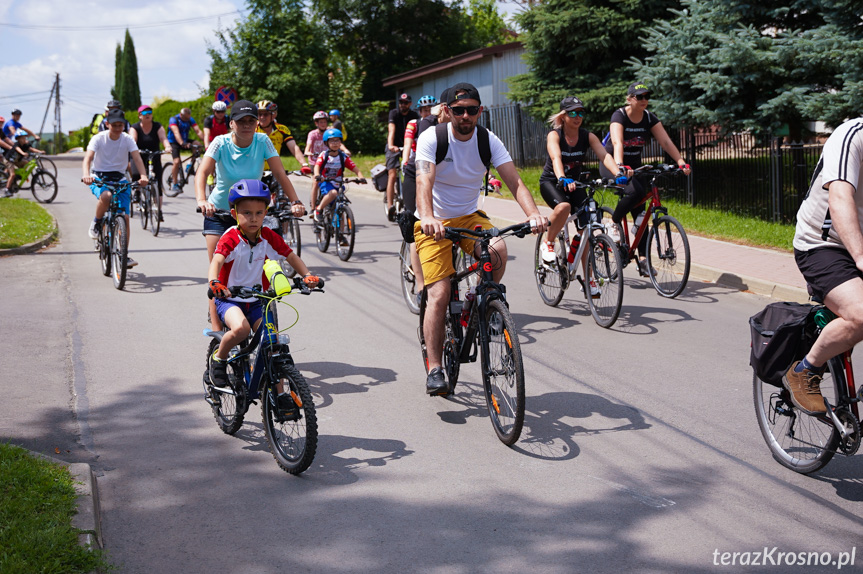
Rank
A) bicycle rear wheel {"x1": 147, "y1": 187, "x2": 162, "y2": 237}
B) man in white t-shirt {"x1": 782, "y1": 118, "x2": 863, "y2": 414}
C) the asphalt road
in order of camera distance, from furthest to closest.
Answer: bicycle rear wheel {"x1": 147, "y1": 187, "x2": 162, "y2": 237}
man in white t-shirt {"x1": 782, "y1": 118, "x2": 863, "y2": 414}
the asphalt road

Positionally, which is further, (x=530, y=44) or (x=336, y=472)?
(x=530, y=44)

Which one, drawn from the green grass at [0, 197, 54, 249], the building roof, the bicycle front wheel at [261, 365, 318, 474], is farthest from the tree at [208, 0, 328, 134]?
the bicycle front wheel at [261, 365, 318, 474]

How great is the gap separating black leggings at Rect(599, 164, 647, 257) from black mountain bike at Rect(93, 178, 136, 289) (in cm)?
567

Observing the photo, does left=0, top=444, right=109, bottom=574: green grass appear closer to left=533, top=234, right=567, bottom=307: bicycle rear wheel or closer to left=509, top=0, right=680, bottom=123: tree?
left=533, top=234, right=567, bottom=307: bicycle rear wheel

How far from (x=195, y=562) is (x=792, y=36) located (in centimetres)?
1278

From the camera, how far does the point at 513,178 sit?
20.0 feet

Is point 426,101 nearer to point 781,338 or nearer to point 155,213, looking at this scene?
point 155,213

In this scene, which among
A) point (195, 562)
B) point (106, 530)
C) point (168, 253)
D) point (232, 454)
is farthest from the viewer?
point (168, 253)

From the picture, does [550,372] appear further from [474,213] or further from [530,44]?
[530,44]

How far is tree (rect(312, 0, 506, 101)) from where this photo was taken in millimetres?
47469

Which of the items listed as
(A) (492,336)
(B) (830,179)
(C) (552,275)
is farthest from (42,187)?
(B) (830,179)

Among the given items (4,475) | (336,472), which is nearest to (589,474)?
(336,472)

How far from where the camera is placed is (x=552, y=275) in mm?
9523

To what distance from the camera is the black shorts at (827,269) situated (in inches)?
175
